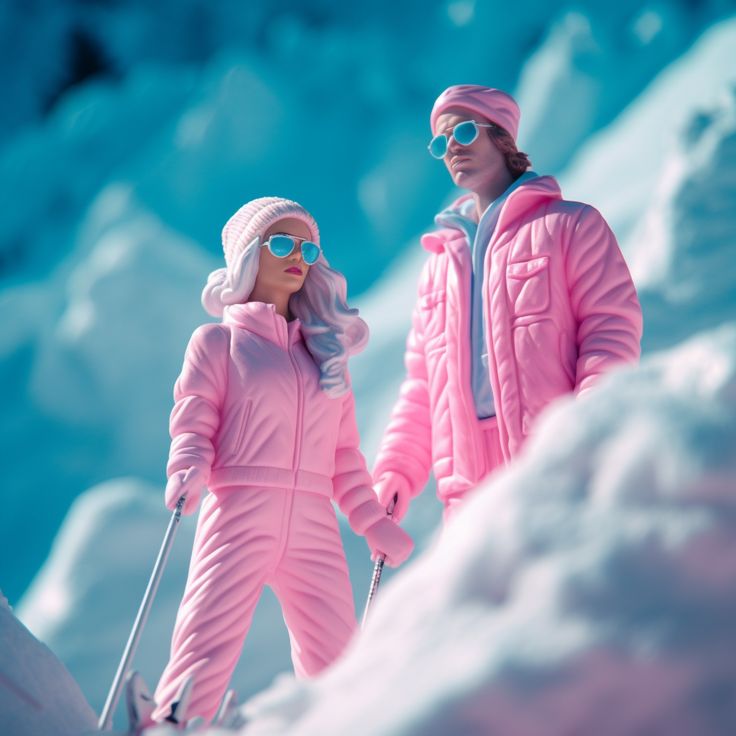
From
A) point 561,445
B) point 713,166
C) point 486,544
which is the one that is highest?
point 713,166

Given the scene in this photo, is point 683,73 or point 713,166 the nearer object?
point 713,166

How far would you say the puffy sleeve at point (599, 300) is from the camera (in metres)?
2.63

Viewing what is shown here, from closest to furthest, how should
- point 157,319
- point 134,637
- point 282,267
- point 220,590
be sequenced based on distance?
point 134,637, point 220,590, point 282,267, point 157,319

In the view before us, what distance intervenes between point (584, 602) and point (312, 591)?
164cm

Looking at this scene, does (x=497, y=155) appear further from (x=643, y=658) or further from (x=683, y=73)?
(x=683, y=73)

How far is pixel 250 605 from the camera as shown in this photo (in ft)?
8.34

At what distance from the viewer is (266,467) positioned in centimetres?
265

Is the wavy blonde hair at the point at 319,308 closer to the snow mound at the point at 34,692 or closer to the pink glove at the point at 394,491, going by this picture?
the pink glove at the point at 394,491

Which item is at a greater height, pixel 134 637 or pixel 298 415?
pixel 298 415

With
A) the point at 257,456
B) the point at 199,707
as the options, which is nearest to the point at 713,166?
the point at 257,456

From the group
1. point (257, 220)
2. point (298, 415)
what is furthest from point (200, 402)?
point (257, 220)

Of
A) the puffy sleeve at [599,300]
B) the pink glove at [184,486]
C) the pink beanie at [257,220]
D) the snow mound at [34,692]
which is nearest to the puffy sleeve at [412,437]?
the pink beanie at [257,220]

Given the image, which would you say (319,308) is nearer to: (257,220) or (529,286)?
(257,220)

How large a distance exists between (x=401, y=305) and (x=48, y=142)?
5.03 m
